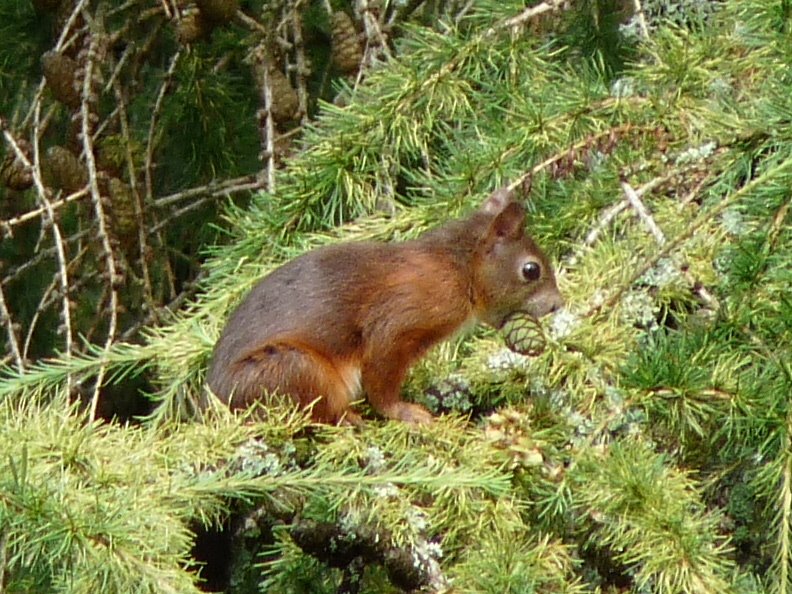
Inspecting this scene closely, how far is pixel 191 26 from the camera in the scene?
11.0ft

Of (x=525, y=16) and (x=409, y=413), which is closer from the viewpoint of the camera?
(x=409, y=413)

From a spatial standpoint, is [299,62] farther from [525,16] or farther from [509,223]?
[509,223]

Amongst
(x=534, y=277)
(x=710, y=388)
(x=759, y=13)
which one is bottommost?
(x=534, y=277)

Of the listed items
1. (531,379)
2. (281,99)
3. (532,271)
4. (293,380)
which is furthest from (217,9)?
(531,379)

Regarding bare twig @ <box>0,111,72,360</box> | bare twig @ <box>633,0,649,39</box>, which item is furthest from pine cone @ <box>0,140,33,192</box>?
bare twig @ <box>633,0,649,39</box>

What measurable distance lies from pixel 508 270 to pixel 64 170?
39.0 inches

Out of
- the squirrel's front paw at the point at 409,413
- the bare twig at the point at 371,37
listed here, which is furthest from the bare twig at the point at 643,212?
the bare twig at the point at 371,37

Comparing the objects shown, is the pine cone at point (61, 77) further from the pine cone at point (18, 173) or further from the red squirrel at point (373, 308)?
the red squirrel at point (373, 308)

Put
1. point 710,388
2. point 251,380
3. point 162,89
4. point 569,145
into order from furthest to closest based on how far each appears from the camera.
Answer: point 162,89 < point 569,145 < point 251,380 < point 710,388

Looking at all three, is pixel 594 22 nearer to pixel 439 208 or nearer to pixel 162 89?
pixel 439 208

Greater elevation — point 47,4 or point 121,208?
point 47,4

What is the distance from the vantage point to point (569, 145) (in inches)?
110

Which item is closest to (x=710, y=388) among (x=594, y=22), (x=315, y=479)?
(x=315, y=479)

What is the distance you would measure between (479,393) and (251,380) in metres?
0.43
